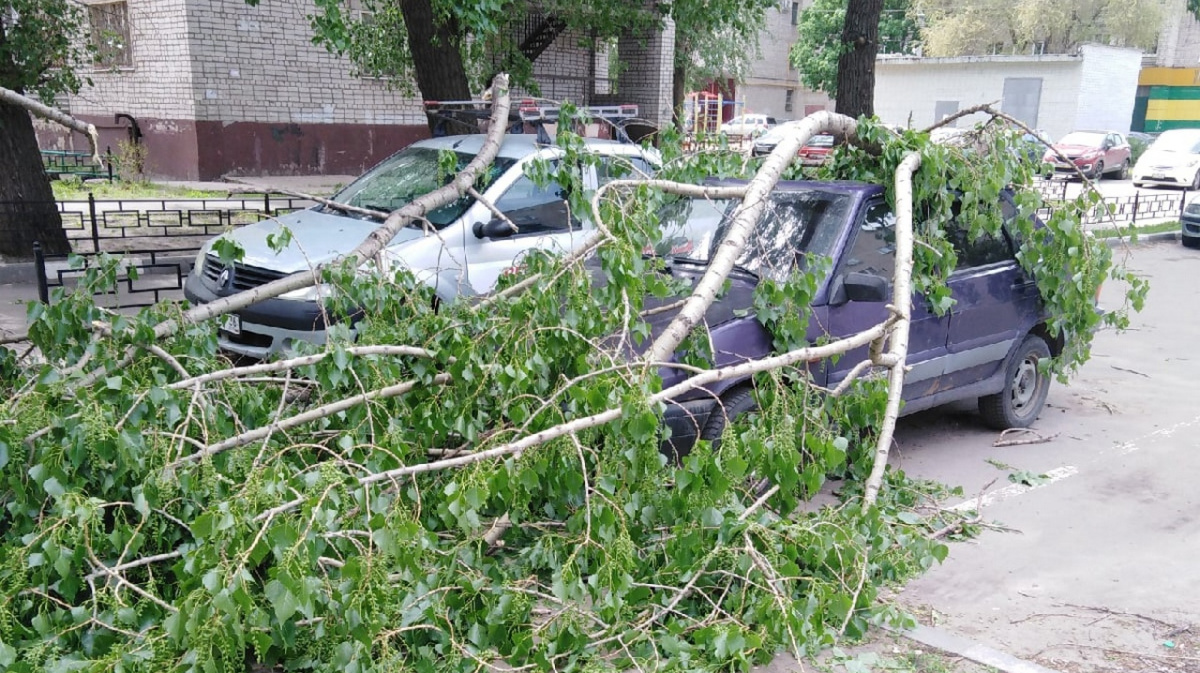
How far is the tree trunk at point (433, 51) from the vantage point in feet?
34.8

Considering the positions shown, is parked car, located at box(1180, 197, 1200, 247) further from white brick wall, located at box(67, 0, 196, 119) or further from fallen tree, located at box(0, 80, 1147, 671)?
white brick wall, located at box(67, 0, 196, 119)

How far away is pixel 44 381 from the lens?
13.0 ft

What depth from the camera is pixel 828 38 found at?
4391 centimetres

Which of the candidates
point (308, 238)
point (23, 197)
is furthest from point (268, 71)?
point (308, 238)

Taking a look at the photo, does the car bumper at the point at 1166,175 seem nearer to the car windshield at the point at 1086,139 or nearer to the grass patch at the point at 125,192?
the car windshield at the point at 1086,139

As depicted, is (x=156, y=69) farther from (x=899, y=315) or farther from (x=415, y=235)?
(x=899, y=315)

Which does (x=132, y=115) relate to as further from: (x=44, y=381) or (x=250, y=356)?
(x=44, y=381)

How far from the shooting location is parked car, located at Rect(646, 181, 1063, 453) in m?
5.06

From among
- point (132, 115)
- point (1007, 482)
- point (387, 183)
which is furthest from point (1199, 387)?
point (132, 115)

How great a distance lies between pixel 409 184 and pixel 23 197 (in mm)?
6158

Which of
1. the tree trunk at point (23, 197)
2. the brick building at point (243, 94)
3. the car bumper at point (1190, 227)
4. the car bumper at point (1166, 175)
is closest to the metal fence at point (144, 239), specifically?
the tree trunk at point (23, 197)

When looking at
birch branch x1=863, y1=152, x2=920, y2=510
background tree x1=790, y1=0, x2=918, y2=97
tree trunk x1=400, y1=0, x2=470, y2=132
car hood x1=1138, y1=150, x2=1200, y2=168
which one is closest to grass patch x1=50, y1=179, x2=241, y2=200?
tree trunk x1=400, y1=0, x2=470, y2=132

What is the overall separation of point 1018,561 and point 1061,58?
36154 millimetres

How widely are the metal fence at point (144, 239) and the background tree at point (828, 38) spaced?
33.3 metres
